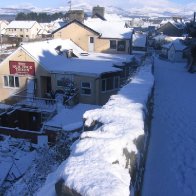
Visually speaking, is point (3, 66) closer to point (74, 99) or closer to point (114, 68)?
point (74, 99)

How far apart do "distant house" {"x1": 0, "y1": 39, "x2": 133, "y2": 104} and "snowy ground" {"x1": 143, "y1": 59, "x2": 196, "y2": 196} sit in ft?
28.7

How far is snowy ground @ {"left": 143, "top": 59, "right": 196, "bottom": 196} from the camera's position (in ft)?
20.9

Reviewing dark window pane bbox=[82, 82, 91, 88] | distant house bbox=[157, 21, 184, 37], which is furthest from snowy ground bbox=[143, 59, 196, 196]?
distant house bbox=[157, 21, 184, 37]

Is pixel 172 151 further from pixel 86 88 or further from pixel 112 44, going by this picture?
pixel 112 44

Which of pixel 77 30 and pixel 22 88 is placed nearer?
pixel 22 88

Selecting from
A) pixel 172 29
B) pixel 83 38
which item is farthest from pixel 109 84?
pixel 172 29

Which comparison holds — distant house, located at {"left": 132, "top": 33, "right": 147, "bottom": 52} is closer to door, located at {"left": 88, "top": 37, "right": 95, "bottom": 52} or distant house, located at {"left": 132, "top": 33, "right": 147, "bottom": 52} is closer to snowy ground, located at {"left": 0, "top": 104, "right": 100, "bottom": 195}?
door, located at {"left": 88, "top": 37, "right": 95, "bottom": 52}

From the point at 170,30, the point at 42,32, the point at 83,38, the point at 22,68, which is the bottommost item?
the point at 22,68

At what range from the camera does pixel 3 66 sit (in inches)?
932

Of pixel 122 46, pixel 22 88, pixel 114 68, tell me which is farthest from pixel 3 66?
pixel 122 46

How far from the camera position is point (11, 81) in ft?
78.0

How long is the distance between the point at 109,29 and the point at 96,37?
5.68ft

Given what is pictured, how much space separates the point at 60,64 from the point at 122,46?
7.88m

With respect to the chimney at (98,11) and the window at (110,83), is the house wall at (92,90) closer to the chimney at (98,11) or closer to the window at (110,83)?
the window at (110,83)
